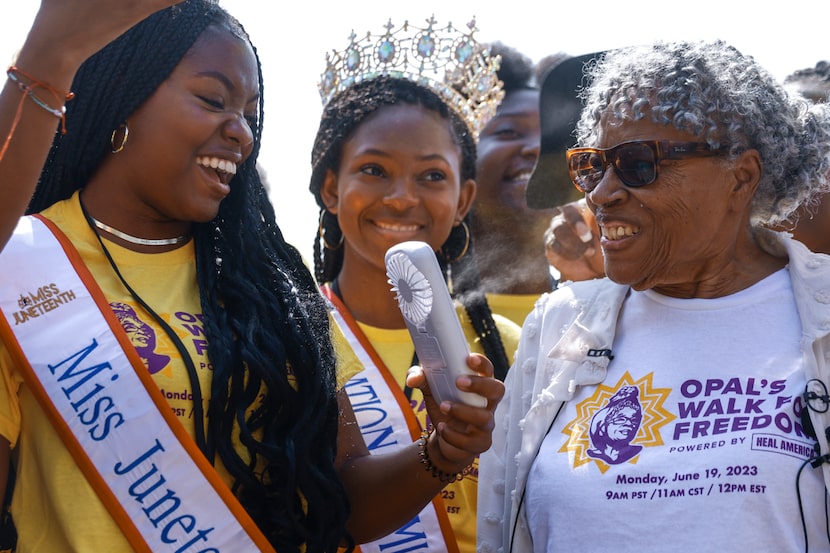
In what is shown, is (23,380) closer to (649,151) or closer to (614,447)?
(614,447)

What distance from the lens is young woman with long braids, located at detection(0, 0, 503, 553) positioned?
256 cm

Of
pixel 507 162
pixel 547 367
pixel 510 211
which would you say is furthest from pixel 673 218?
pixel 507 162

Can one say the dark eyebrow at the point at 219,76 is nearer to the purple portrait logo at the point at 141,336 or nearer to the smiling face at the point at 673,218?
the purple portrait logo at the point at 141,336

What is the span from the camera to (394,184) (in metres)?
4.00

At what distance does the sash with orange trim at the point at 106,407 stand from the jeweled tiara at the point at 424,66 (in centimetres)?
187

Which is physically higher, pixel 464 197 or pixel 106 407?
pixel 106 407

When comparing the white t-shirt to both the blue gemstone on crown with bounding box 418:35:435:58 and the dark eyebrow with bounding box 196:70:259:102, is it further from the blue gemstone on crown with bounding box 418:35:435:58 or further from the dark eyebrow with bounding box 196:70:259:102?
the blue gemstone on crown with bounding box 418:35:435:58

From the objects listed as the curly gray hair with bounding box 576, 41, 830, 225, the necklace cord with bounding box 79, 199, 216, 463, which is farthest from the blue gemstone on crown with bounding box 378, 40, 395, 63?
the necklace cord with bounding box 79, 199, 216, 463

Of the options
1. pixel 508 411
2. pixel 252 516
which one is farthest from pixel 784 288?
pixel 252 516

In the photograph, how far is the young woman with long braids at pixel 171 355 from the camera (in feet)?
8.39

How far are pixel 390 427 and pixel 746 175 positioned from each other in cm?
137

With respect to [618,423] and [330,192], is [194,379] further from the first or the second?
[330,192]

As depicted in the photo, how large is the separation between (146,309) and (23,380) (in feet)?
1.10

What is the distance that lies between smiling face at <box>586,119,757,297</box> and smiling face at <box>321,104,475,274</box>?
1.05 metres
